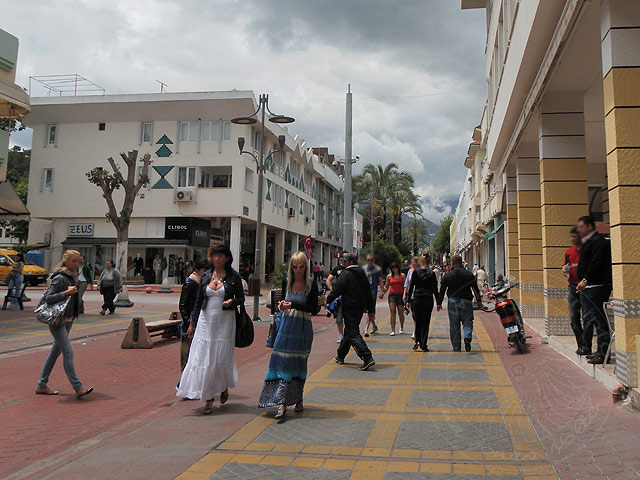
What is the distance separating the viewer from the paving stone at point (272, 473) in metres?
3.87

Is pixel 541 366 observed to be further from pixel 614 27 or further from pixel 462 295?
pixel 614 27

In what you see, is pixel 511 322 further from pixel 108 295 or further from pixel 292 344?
pixel 108 295

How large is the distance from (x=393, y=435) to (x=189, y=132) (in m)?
34.8

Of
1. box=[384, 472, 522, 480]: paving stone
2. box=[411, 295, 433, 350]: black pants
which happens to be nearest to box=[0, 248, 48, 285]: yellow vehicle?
box=[411, 295, 433, 350]: black pants

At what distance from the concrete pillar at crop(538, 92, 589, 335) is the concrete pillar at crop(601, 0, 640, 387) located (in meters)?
4.22

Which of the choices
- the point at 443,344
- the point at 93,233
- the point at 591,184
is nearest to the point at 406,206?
the point at 93,233

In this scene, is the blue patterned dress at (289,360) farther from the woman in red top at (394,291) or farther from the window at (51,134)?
the window at (51,134)

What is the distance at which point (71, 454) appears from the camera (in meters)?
4.52

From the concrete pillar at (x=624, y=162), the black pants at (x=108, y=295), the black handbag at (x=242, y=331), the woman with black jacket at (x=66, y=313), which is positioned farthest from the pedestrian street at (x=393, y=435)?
the black pants at (x=108, y=295)

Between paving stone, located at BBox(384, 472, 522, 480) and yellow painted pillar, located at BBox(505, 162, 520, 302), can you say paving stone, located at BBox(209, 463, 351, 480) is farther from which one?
yellow painted pillar, located at BBox(505, 162, 520, 302)

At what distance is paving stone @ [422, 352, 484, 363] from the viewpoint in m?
8.78

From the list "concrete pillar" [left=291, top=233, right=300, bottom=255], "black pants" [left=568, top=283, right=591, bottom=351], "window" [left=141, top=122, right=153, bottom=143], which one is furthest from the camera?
"concrete pillar" [left=291, top=233, right=300, bottom=255]

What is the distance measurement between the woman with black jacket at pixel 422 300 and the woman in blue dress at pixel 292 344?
4373mm

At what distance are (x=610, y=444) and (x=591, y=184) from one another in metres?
15.9
